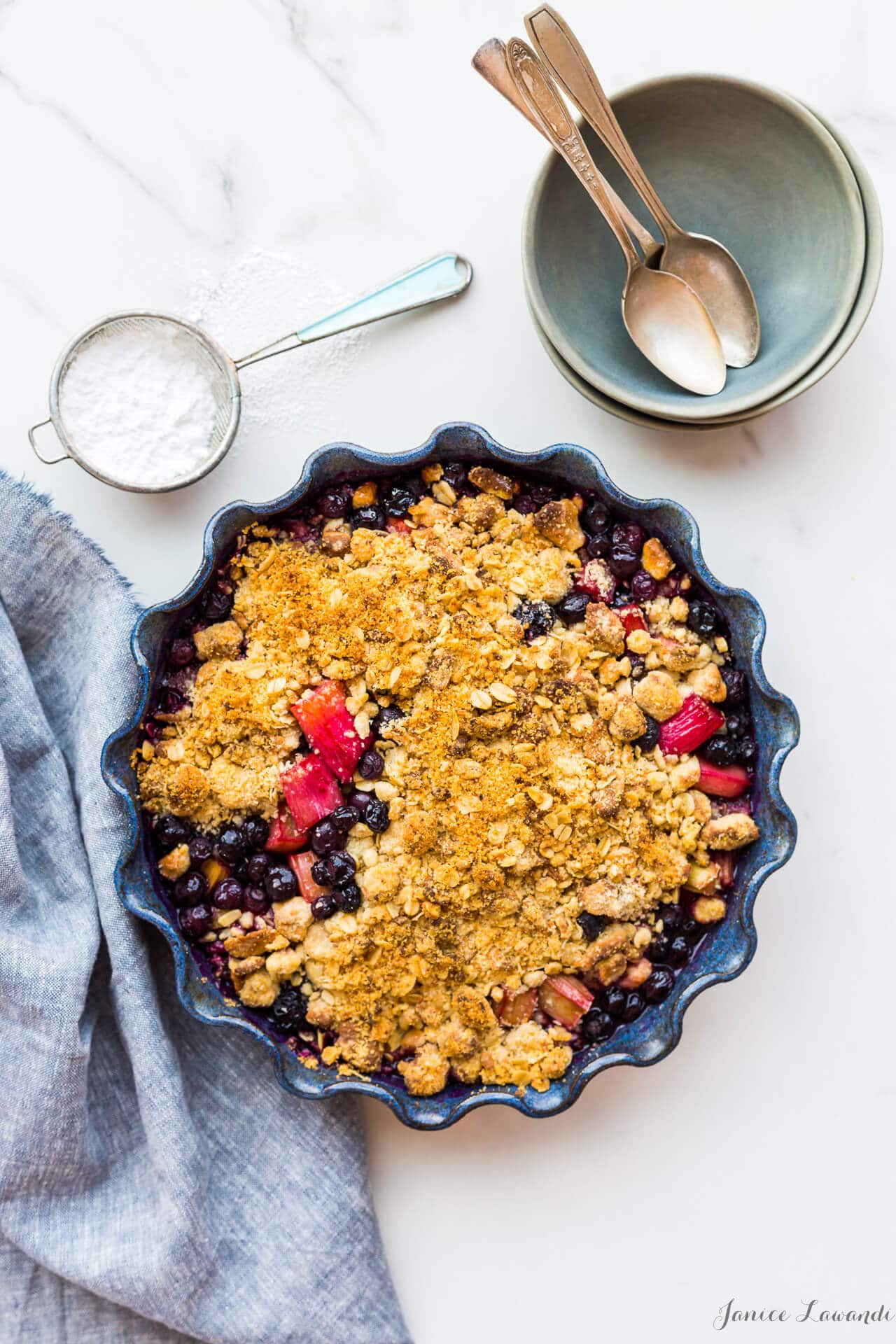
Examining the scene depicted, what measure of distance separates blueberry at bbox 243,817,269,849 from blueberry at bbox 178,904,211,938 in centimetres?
14

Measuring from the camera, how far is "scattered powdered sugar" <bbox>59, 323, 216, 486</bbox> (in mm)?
1901

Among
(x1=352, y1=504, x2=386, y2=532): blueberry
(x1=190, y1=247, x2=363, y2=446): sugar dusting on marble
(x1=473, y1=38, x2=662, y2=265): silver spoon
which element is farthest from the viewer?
(x1=190, y1=247, x2=363, y2=446): sugar dusting on marble

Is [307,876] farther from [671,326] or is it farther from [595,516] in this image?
[671,326]

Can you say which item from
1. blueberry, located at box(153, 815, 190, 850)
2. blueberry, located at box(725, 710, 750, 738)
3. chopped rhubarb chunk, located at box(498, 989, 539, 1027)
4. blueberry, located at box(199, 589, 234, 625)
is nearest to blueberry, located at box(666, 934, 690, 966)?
chopped rhubarb chunk, located at box(498, 989, 539, 1027)

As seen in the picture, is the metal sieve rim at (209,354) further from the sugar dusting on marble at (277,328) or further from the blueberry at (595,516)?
the blueberry at (595,516)

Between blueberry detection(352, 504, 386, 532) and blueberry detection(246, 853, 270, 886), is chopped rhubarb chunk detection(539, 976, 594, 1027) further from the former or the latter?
blueberry detection(352, 504, 386, 532)

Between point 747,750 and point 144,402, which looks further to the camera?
point 144,402

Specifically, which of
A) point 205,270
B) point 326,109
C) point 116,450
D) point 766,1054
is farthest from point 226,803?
point 326,109

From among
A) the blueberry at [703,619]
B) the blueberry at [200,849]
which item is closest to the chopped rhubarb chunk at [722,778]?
the blueberry at [703,619]

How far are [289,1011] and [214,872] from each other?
274 mm

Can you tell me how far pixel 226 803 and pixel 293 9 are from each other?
1.54m

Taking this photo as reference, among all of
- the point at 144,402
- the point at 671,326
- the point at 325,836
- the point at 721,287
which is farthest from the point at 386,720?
the point at 721,287

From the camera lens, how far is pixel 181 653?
179cm

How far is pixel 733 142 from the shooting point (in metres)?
1.90
